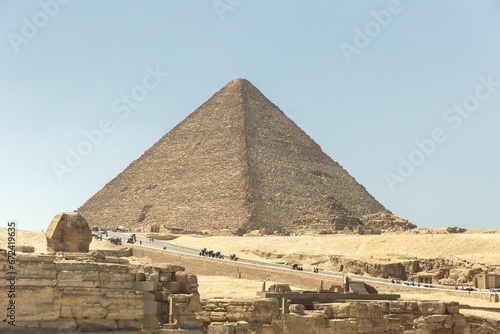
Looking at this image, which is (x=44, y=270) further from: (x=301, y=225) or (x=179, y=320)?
(x=301, y=225)

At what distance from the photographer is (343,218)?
87375 millimetres

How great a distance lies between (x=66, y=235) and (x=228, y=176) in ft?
408

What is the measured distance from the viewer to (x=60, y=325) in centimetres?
736

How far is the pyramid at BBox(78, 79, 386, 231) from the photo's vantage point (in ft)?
432

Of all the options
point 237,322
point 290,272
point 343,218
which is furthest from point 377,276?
point 343,218

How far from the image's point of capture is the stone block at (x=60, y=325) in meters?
7.27

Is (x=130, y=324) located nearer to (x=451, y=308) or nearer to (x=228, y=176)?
(x=451, y=308)

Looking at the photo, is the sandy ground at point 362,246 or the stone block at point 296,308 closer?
the stone block at point 296,308

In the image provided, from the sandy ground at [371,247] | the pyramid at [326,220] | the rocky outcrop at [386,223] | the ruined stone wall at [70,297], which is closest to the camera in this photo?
the ruined stone wall at [70,297]

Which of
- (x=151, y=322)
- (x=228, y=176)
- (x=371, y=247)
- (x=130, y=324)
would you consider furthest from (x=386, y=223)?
(x=130, y=324)

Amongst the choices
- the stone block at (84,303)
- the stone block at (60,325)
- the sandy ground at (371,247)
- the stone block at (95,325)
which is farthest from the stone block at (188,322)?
the sandy ground at (371,247)

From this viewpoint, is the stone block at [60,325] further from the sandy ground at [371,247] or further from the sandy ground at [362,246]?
the sandy ground at [371,247]

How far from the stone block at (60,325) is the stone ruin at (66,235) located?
23.8 feet

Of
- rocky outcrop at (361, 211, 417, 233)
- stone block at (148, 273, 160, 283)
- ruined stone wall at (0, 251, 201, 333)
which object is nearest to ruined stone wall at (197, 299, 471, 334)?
stone block at (148, 273, 160, 283)
